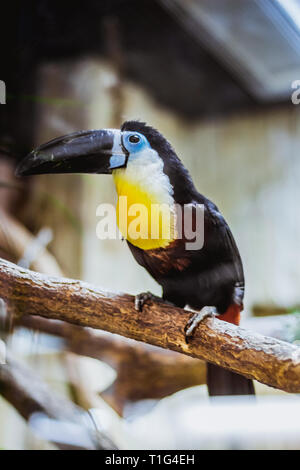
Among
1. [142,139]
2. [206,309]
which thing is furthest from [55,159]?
[206,309]

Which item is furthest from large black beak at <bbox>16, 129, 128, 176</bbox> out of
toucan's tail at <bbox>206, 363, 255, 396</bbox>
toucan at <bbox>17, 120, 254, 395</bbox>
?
toucan's tail at <bbox>206, 363, 255, 396</bbox>

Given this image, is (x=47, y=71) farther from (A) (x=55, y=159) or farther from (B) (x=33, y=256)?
(B) (x=33, y=256)

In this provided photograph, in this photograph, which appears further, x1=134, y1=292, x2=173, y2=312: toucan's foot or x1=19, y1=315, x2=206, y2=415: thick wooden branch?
x1=19, y1=315, x2=206, y2=415: thick wooden branch

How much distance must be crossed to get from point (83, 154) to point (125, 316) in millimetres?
330

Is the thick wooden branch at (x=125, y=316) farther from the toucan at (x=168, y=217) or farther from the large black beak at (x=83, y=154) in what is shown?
the large black beak at (x=83, y=154)

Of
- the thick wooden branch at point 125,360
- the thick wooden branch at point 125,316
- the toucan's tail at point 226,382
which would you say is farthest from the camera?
the thick wooden branch at point 125,360

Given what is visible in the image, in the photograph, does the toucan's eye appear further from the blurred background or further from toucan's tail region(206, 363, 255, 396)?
toucan's tail region(206, 363, 255, 396)

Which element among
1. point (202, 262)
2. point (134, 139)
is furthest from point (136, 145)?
point (202, 262)

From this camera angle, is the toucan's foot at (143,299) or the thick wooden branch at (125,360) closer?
the toucan's foot at (143,299)

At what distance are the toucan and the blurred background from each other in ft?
0.14

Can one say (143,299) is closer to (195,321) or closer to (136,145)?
(195,321)
